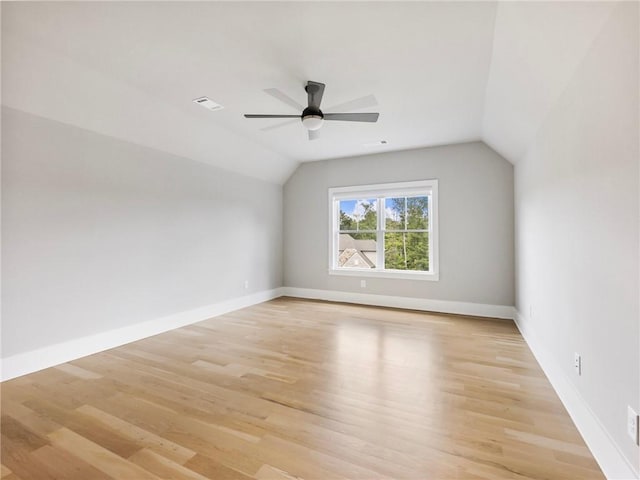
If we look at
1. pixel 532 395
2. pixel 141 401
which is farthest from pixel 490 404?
pixel 141 401

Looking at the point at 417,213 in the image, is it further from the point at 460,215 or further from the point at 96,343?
the point at 96,343

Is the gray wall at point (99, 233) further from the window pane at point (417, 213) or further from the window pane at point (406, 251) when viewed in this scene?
the window pane at point (417, 213)

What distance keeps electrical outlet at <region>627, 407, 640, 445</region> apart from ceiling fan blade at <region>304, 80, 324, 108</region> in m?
2.95

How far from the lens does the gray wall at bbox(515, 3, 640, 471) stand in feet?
4.50

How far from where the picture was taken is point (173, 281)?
13.9ft

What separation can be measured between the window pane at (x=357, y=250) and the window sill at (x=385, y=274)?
6.0 inches

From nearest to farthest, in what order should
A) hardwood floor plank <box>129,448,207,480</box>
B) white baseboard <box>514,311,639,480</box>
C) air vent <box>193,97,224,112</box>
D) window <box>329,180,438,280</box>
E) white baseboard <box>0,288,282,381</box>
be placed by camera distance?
white baseboard <box>514,311,639,480</box>
hardwood floor plank <box>129,448,207,480</box>
white baseboard <box>0,288,282,381</box>
air vent <box>193,97,224,112</box>
window <box>329,180,438,280</box>

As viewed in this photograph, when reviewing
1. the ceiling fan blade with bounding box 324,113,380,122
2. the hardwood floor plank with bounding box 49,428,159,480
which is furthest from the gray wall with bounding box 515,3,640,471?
the hardwood floor plank with bounding box 49,428,159,480

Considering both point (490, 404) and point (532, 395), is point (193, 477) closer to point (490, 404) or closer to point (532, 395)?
point (490, 404)

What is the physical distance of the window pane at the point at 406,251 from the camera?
530 cm

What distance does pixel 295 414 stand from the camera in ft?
7.01

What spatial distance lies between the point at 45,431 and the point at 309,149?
4.59 meters

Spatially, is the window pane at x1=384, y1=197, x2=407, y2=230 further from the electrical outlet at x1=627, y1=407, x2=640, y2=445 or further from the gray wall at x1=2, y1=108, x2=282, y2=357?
the electrical outlet at x1=627, y1=407, x2=640, y2=445

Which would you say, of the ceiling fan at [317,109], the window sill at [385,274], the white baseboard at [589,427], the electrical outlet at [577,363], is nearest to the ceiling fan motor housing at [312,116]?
the ceiling fan at [317,109]
